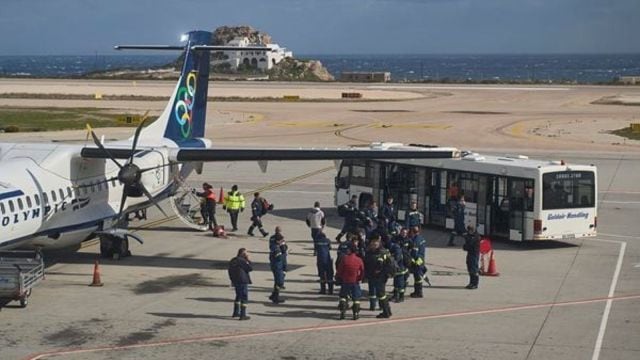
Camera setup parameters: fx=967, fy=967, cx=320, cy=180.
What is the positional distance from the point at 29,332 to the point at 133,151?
7.56 meters

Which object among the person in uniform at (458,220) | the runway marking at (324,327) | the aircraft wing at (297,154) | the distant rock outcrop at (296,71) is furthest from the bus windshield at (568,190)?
the distant rock outcrop at (296,71)

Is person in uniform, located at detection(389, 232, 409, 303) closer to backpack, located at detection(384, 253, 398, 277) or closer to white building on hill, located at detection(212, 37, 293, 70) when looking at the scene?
backpack, located at detection(384, 253, 398, 277)

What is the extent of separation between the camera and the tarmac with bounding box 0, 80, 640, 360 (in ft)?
56.9

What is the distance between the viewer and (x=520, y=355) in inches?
666

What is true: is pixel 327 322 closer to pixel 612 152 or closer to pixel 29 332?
pixel 29 332

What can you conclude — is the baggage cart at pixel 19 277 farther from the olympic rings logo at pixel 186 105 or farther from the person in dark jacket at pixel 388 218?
the olympic rings logo at pixel 186 105

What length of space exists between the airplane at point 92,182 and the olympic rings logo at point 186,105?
2.12 metres

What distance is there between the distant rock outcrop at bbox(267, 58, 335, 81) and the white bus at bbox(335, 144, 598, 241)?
119m

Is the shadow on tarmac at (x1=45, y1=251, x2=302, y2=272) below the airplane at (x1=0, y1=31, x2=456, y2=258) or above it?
below

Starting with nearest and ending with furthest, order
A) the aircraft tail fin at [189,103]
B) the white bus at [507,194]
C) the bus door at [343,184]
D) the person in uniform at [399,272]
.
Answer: the person in uniform at [399,272]
the white bus at [507,194]
the aircraft tail fin at [189,103]
the bus door at [343,184]

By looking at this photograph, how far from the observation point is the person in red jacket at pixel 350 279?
19.2 m

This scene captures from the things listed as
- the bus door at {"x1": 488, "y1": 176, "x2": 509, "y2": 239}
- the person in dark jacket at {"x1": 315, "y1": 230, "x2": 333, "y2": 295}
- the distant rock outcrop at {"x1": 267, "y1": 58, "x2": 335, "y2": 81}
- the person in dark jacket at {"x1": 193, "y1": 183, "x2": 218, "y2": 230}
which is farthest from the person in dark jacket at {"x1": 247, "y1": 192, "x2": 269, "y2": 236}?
the distant rock outcrop at {"x1": 267, "y1": 58, "x2": 335, "y2": 81}

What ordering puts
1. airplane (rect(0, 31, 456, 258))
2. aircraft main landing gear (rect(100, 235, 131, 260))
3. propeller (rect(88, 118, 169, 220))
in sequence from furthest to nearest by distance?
aircraft main landing gear (rect(100, 235, 131, 260)) < propeller (rect(88, 118, 169, 220)) < airplane (rect(0, 31, 456, 258))

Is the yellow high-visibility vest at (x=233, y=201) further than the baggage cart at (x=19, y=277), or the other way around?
the yellow high-visibility vest at (x=233, y=201)
